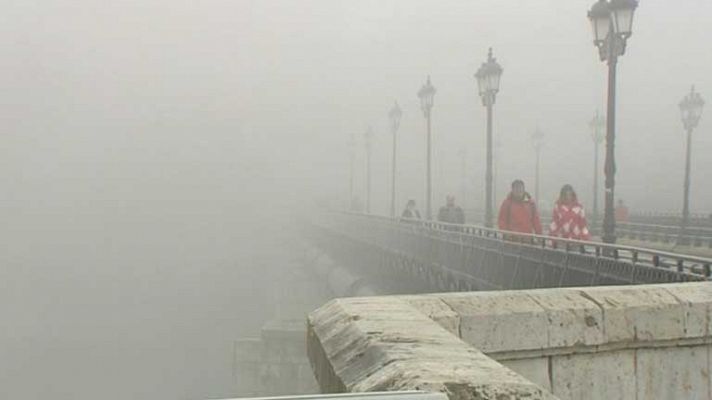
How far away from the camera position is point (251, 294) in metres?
58.7

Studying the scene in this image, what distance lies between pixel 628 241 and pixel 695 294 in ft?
68.4

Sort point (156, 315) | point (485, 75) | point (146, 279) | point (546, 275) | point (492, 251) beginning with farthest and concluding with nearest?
point (146, 279) → point (156, 315) → point (485, 75) → point (492, 251) → point (546, 275)

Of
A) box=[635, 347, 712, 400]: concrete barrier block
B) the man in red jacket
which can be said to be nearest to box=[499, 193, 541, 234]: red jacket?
the man in red jacket

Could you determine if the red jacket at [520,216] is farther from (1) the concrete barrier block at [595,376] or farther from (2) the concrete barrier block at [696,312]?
(1) the concrete barrier block at [595,376]

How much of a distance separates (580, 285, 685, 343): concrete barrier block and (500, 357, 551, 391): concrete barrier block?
0.39 metres

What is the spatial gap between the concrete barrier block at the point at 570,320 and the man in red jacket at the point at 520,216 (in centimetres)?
727

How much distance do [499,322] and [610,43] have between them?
26.2ft

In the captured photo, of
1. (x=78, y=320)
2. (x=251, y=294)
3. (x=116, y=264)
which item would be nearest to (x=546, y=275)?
(x=251, y=294)

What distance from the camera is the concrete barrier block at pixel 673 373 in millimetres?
4367

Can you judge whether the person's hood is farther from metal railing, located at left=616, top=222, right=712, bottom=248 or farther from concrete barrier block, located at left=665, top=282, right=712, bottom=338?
metal railing, located at left=616, top=222, right=712, bottom=248

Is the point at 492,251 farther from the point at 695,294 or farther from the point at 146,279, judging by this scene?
the point at 146,279

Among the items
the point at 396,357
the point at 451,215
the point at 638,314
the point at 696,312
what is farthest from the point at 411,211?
the point at 396,357

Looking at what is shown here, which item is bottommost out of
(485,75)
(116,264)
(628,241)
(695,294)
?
(116,264)

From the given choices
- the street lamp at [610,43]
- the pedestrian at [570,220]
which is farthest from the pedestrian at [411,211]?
the pedestrian at [570,220]
